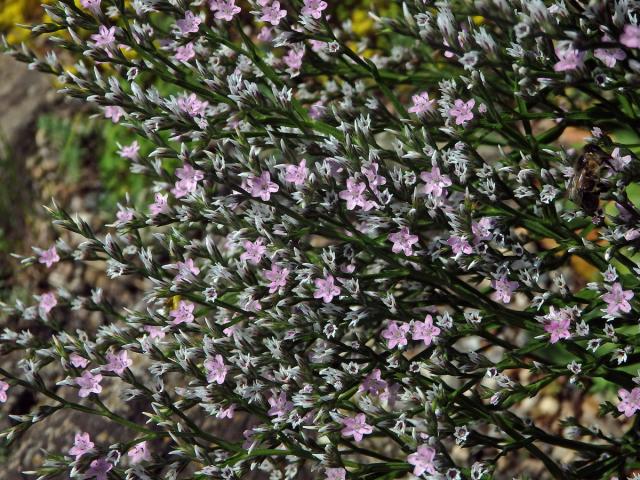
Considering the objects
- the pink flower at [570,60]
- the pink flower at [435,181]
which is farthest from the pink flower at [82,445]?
the pink flower at [570,60]

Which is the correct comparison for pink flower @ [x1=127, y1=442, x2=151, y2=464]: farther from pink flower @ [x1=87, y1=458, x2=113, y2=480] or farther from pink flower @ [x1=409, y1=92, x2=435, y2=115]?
pink flower @ [x1=409, y1=92, x2=435, y2=115]

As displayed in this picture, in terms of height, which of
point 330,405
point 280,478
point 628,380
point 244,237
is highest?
point 244,237

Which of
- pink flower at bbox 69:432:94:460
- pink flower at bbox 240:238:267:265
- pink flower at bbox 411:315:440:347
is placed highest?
pink flower at bbox 240:238:267:265

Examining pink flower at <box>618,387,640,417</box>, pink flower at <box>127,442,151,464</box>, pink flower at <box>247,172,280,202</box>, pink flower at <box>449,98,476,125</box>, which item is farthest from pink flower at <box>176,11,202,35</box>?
pink flower at <box>618,387,640,417</box>

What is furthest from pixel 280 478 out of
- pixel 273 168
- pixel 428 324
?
pixel 273 168

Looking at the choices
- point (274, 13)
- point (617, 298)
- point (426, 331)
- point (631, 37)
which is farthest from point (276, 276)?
point (631, 37)

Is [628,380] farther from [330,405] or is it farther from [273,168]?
[273,168]

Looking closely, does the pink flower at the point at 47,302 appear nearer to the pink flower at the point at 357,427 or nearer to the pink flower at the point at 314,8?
the pink flower at the point at 357,427
